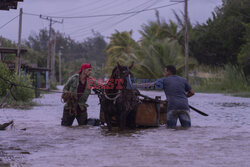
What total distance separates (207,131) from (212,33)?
36.0m

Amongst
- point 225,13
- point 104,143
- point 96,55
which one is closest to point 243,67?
point 225,13

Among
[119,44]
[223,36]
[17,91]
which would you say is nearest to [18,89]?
[17,91]

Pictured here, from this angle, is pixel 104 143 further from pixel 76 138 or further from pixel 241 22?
pixel 241 22

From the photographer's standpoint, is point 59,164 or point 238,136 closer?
point 59,164

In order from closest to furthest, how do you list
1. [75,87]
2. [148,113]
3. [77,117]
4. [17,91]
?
1. [75,87]
2. [148,113]
3. [77,117]
4. [17,91]

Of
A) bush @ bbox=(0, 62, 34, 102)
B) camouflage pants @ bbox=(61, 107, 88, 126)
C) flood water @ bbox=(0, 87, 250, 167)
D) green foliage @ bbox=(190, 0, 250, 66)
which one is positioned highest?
green foliage @ bbox=(190, 0, 250, 66)

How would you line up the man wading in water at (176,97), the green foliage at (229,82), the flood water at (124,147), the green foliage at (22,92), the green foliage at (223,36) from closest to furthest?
the flood water at (124,147)
the man wading in water at (176,97)
the green foliage at (22,92)
the green foliage at (229,82)
the green foliage at (223,36)

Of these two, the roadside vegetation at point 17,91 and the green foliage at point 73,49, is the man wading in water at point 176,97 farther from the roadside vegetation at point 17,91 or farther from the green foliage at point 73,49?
the green foliage at point 73,49

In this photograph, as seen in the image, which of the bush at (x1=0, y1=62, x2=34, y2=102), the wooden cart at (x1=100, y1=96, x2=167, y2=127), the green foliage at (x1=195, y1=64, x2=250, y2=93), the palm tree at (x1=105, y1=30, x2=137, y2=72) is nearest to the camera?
the wooden cart at (x1=100, y1=96, x2=167, y2=127)

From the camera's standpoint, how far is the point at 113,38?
70500 mm

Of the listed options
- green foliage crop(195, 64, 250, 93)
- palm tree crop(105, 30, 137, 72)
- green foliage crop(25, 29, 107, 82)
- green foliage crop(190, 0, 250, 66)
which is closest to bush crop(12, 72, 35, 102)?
green foliage crop(195, 64, 250, 93)

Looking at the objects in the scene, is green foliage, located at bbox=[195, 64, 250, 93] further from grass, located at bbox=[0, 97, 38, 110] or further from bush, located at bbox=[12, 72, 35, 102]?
grass, located at bbox=[0, 97, 38, 110]

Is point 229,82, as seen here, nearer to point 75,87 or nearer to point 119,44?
point 75,87

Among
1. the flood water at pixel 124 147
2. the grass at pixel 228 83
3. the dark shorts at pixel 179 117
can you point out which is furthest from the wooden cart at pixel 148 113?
the grass at pixel 228 83
